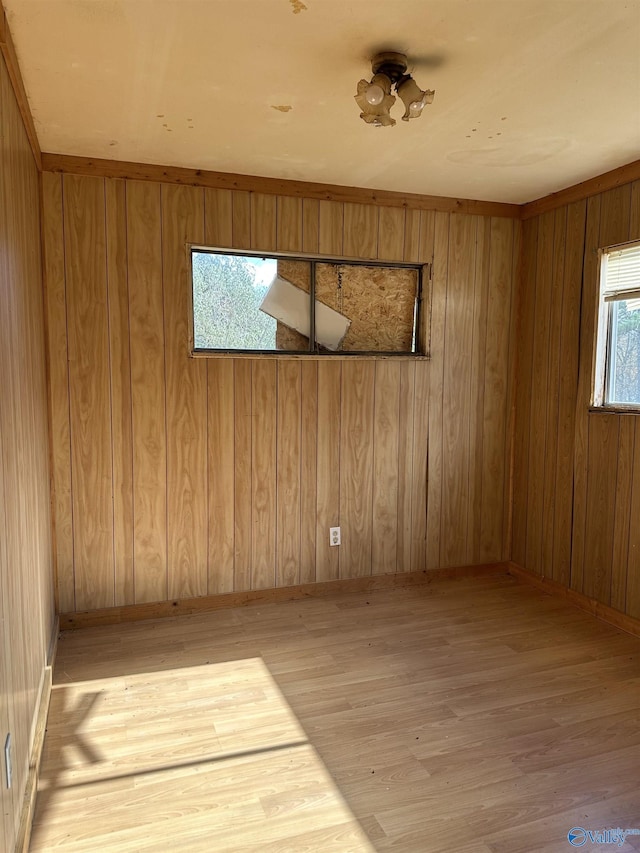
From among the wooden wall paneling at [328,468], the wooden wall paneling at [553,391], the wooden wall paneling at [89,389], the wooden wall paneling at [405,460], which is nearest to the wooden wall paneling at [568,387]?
the wooden wall paneling at [553,391]

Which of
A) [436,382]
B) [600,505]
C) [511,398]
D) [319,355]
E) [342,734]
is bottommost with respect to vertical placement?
[342,734]

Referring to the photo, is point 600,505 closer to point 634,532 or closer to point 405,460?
point 634,532

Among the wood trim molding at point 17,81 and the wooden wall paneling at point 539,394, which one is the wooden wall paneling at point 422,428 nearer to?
the wooden wall paneling at point 539,394

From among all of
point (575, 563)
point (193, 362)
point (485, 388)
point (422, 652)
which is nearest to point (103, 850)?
point (422, 652)

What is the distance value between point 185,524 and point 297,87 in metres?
2.39

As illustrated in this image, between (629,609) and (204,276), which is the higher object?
(204,276)

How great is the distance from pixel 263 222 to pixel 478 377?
5.95 ft

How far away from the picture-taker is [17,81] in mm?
2238

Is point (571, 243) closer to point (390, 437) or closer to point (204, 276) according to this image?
point (390, 437)

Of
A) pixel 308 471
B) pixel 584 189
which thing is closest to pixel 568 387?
pixel 584 189

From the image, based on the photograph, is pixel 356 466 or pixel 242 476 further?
pixel 356 466

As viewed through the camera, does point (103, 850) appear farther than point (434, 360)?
No

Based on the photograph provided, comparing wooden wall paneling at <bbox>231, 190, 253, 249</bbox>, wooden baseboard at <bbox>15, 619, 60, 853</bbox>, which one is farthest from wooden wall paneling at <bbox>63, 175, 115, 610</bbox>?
wooden wall paneling at <bbox>231, 190, 253, 249</bbox>

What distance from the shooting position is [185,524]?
3.52 meters
